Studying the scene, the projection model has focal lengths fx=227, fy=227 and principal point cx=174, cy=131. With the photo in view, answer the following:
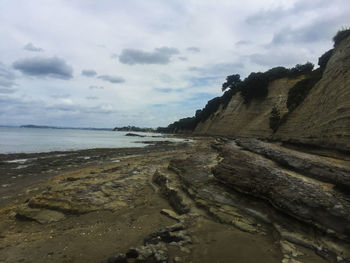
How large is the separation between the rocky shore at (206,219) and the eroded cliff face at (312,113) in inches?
144

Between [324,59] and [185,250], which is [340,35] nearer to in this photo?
[324,59]

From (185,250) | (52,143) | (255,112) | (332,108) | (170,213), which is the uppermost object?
(255,112)

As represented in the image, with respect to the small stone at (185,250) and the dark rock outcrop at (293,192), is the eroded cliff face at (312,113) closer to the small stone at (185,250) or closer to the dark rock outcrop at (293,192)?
the dark rock outcrop at (293,192)

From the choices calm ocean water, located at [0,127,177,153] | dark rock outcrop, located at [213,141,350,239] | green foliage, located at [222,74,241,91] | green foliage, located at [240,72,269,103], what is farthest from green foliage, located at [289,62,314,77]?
dark rock outcrop, located at [213,141,350,239]

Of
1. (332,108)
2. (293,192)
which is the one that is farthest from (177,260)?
(332,108)

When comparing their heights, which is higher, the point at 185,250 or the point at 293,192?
the point at 293,192

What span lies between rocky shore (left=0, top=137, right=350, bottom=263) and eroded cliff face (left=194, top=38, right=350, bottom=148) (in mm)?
3648

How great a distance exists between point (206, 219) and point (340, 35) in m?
25.1

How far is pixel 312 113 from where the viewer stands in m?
21.4

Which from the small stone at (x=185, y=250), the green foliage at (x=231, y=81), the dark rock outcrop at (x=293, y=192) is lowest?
the small stone at (x=185, y=250)

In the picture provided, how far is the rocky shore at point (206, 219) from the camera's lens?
14.9 feet

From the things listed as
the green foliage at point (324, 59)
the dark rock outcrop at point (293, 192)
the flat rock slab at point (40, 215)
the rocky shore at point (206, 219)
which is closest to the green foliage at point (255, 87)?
the green foliage at point (324, 59)

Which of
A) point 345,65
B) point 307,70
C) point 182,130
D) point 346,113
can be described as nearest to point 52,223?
point 346,113

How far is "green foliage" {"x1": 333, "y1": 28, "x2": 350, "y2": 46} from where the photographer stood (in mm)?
21180
